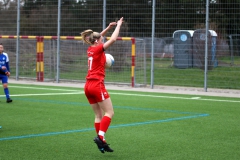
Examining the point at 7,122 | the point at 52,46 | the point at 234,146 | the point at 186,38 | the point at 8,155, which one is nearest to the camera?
the point at 8,155

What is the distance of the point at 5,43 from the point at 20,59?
1423 mm

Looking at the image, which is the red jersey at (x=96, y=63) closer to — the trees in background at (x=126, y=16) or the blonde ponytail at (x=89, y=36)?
the blonde ponytail at (x=89, y=36)

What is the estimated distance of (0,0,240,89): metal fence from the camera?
19.6 m

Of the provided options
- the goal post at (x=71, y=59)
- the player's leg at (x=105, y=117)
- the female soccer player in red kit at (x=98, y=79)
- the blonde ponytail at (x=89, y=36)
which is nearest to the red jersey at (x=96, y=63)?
the female soccer player in red kit at (x=98, y=79)

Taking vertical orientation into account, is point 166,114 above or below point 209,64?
below

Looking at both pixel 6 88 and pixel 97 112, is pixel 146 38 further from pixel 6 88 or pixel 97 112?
pixel 97 112

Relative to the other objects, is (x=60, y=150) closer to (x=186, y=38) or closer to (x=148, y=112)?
(x=148, y=112)

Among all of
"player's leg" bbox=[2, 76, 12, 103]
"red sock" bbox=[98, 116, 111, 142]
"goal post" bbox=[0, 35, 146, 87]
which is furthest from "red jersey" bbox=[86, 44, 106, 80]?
"goal post" bbox=[0, 35, 146, 87]

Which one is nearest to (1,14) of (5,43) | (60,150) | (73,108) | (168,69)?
(5,43)

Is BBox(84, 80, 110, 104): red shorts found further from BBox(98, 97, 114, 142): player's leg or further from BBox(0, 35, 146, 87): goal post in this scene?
BBox(0, 35, 146, 87): goal post

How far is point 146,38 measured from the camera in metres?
21.4

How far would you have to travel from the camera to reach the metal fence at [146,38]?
19609 mm

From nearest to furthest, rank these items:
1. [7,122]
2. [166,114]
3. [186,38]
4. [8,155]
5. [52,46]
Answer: [8,155] → [7,122] → [166,114] → [186,38] → [52,46]

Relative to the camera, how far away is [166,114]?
1298 cm
